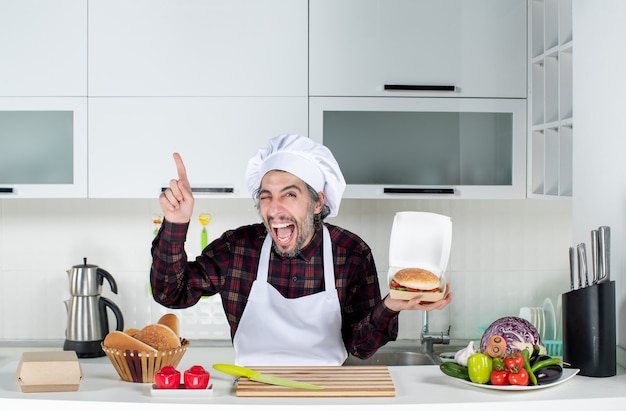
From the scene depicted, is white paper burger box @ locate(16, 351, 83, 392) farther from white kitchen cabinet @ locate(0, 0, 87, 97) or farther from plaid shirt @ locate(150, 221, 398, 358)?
white kitchen cabinet @ locate(0, 0, 87, 97)

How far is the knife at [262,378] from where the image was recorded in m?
1.57

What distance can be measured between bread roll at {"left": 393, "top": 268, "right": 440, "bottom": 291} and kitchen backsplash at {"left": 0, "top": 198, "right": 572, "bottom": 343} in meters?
1.34

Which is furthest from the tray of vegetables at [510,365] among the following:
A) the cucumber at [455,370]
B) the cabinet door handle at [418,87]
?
the cabinet door handle at [418,87]

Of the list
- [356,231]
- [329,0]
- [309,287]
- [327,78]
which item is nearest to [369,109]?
[327,78]

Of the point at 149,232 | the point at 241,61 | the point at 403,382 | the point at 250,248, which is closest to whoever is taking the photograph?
the point at 403,382

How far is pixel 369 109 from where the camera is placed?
264cm

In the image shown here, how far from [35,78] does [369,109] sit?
1.07 metres

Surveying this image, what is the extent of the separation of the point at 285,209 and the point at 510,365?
67 cm

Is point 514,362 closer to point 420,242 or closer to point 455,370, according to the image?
point 455,370

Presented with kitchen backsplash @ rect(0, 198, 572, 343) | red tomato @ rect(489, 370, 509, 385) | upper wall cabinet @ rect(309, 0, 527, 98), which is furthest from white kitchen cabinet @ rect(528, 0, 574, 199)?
red tomato @ rect(489, 370, 509, 385)

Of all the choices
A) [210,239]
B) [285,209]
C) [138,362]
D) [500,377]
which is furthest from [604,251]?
[210,239]

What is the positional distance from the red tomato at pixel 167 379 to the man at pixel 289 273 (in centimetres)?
44

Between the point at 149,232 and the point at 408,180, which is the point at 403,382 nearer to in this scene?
the point at 408,180

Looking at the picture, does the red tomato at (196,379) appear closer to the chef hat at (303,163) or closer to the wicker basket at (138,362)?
the wicker basket at (138,362)
